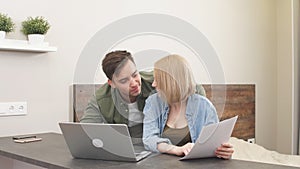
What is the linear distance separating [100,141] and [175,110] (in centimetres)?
48

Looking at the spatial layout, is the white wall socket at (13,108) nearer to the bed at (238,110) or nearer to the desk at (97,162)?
the bed at (238,110)

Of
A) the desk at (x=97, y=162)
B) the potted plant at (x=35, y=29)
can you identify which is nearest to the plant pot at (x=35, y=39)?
the potted plant at (x=35, y=29)

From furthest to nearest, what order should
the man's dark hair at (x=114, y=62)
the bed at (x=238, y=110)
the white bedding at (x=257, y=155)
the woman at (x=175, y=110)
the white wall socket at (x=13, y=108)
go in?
1. the white bedding at (x=257, y=155)
2. the bed at (x=238, y=110)
3. the white wall socket at (x=13, y=108)
4. the man's dark hair at (x=114, y=62)
5. the woman at (x=175, y=110)

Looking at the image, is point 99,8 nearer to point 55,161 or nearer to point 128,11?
point 128,11

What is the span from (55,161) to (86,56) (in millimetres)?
1274

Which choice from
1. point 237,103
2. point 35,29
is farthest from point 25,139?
point 237,103

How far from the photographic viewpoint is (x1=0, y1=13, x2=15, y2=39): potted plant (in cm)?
218

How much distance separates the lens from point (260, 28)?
13.4 feet

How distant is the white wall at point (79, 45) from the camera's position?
93.0 inches

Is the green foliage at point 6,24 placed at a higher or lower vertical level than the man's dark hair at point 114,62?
higher

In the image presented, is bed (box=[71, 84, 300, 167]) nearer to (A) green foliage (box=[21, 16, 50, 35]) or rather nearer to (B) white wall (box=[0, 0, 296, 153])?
(B) white wall (box=[0, 0, 296, 153])

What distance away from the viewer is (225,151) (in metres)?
1.53

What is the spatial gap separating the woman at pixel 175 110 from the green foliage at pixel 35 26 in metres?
0.87

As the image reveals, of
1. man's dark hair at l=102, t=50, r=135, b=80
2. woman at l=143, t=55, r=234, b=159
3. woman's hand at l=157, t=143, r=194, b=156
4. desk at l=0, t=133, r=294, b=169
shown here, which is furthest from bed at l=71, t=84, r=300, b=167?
woman's hand at l=157, t=143, r=194, b=156
